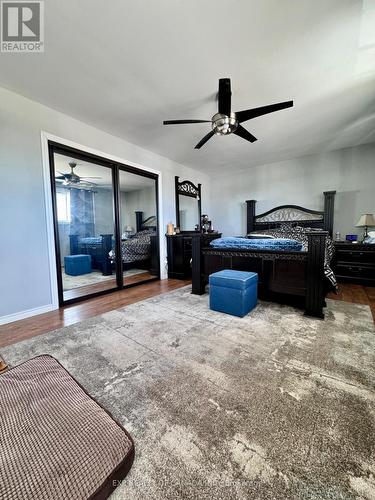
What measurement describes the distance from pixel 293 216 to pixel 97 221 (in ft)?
14.0

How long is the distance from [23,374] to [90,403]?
52cm

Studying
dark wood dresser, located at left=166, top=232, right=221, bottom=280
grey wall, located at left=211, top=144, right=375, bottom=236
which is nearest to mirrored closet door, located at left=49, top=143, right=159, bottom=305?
dark wood dresser, located at left=166, top=232, right=221, bottom=280

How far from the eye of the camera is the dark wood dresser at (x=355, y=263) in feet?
11.9

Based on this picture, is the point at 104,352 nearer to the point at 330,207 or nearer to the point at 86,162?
the point at 86,162

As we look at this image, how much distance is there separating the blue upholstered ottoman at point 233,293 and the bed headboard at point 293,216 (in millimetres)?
2876

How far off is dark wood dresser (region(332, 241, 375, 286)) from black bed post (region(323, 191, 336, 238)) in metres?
0.54

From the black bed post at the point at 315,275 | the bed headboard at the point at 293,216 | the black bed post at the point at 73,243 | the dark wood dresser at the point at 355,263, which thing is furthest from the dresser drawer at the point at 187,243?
the dark wood dresser at the point at 355,263

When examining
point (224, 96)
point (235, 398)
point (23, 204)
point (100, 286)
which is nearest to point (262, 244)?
point (224, 96)

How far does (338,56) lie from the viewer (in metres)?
2.00

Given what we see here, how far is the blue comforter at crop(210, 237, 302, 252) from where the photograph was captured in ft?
8.55

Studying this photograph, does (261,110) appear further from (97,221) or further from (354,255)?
(354,255)

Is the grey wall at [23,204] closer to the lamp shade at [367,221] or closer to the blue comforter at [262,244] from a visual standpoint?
the blue comforter at [262,244]

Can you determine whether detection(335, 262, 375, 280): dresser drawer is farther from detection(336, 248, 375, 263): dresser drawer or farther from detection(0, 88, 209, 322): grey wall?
detection(0, 88, 209, 322): grey wall

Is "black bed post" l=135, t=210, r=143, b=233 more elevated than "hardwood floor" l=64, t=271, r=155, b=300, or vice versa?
"black bed post" l=135, t=210, r=143, b=233
